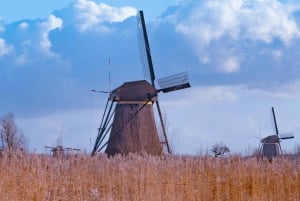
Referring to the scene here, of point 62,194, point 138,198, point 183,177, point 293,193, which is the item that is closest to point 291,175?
point 293,193

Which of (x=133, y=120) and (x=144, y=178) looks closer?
(x=144, y=178)

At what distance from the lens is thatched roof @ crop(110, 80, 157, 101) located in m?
27.0

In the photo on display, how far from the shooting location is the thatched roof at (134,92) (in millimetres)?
26984

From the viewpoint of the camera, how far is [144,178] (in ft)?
36.9

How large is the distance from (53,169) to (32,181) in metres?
0.67

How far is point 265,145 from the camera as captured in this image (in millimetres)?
39875

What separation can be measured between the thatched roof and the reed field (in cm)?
1447

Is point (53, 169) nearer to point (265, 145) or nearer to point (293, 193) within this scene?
point (293, 193)

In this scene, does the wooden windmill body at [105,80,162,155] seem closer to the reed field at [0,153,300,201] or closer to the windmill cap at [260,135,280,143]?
the reed field at [0,153,300,201]

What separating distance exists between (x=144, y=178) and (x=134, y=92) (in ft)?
52.4

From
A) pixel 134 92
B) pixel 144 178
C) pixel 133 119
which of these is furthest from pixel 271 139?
pixel 144 178

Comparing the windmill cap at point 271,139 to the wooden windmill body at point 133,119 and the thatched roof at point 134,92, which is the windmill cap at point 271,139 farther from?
the wooden windmill body at point 133,119

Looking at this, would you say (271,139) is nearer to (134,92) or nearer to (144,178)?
(134,92)

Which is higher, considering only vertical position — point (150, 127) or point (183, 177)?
point (150, 127)
